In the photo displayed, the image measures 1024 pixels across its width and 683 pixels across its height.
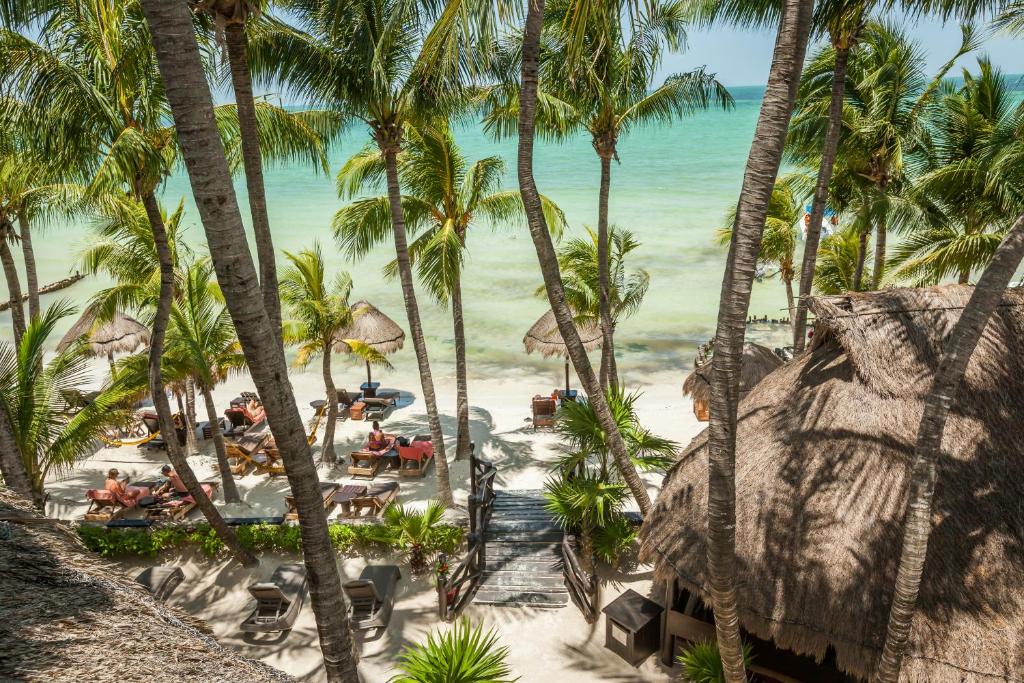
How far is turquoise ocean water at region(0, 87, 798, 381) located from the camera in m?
23.4

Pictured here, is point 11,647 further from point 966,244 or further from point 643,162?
point 643,162

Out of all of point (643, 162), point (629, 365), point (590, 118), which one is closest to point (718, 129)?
point (643, 162)

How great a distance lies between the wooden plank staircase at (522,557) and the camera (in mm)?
9578

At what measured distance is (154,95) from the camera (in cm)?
932

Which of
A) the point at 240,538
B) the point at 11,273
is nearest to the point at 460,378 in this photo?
the point at 240,538

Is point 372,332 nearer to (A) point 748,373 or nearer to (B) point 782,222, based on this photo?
(A) point 748,373

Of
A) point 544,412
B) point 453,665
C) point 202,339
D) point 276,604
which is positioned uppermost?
point 202,339

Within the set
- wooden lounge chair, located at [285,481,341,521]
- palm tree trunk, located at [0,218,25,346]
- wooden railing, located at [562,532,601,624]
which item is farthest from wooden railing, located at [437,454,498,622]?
palm tree trunk, located at [0,218,25,346]

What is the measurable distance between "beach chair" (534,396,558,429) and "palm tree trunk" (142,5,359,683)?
10930 mm

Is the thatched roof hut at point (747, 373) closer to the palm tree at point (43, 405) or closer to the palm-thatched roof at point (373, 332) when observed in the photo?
the palm-thatched roof at point (373, 332)

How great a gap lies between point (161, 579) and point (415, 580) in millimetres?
3513

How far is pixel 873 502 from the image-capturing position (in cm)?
644

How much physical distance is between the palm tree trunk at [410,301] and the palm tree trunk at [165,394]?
3264 mm

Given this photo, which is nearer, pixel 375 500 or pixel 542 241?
pixel 542 241
